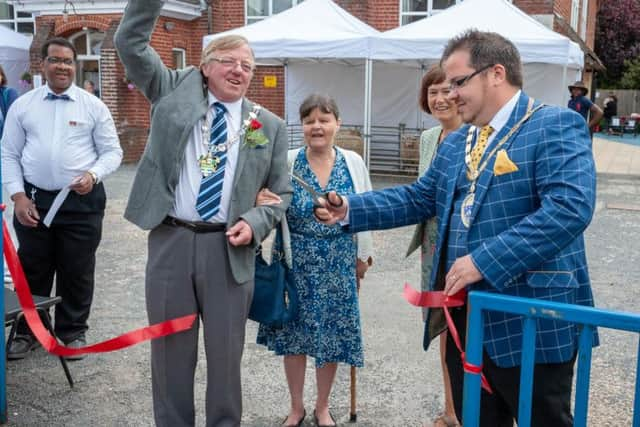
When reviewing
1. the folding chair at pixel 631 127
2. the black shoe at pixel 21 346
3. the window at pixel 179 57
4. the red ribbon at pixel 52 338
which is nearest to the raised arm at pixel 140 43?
the red ribbon at pixel 52 338

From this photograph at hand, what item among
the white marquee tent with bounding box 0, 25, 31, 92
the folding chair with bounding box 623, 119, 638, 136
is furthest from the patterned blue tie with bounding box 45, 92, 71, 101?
the folding chair with bounding box 623, 119, 638, 136

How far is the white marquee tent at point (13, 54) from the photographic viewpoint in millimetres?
17016

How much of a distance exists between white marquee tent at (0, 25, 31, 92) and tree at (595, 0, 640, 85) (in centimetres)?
2952

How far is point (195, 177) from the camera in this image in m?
3.02

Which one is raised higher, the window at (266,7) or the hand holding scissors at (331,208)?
the window at (266,7)

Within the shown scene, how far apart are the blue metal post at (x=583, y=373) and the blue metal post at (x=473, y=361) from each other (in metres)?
0.30

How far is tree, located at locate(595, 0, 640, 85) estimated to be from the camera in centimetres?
3581

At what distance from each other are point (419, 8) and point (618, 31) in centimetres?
2508

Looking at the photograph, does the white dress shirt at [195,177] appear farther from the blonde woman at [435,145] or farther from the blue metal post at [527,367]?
the blue metal post at [527,367]

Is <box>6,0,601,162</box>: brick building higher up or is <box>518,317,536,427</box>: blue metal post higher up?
<box>6,0,601,162</box>: brick building

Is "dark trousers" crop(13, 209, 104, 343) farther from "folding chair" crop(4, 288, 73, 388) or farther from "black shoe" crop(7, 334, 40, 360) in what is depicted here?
"folding chair" crop(4, 288, 73, 388)

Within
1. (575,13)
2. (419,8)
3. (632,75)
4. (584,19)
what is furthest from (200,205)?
(632,75)

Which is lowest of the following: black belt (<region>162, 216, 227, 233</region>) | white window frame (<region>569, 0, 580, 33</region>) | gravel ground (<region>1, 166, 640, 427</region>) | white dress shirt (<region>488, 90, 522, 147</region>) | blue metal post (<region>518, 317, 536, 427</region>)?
gravel ground (<region>1, 166, 640, 427</region>)

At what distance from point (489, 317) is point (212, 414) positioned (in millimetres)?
1493
